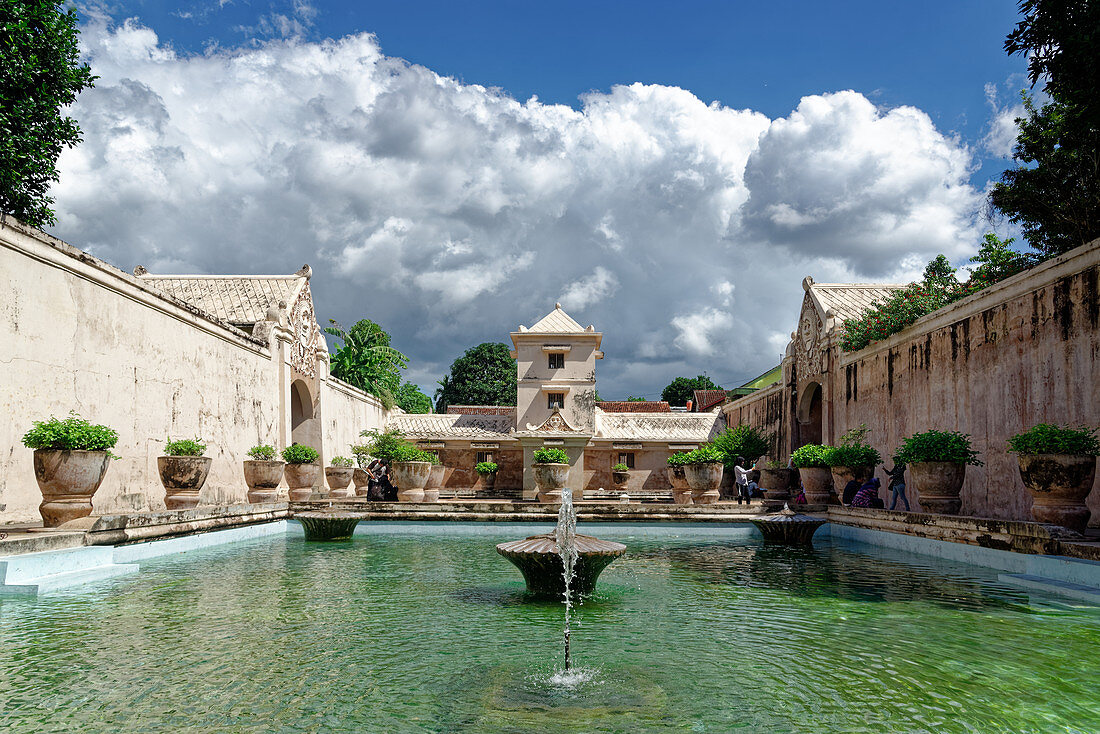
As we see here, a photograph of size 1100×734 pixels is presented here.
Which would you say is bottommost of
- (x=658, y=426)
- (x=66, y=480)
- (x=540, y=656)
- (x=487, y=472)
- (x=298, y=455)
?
(x=487, y=472)

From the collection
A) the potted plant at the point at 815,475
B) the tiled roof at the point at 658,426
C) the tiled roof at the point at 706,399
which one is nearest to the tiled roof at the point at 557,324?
the tiled roof at the point at 658,426

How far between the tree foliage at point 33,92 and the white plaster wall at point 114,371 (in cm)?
96

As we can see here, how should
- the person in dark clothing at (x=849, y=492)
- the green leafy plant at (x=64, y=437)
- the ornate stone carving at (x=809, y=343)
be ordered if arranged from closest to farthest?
the green leafy plant at (x=64, y=437) < the person in dark clothing at (x=849, y=492) < the ornate stone carving at (x=809, y=343)

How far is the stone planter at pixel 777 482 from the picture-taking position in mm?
13930

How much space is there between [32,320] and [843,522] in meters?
11.1

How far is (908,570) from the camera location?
7.02 m

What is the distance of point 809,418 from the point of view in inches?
755

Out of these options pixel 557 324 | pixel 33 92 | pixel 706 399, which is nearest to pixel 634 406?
pixel 706 399

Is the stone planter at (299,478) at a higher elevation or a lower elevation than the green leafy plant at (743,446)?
lower

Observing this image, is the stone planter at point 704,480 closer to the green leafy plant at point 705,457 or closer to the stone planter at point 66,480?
the green leafy plant at point 705,457

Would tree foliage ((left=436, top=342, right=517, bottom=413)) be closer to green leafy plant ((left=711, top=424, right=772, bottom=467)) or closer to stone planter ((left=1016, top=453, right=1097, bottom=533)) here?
green leafy plant ((left=711, top=424, right=772, bottom=467))

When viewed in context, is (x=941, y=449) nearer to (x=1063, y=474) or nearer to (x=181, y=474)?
(x=1063, y=474)

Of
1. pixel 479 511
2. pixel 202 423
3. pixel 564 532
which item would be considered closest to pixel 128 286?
pixel 202 423

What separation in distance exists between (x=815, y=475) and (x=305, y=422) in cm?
1238
